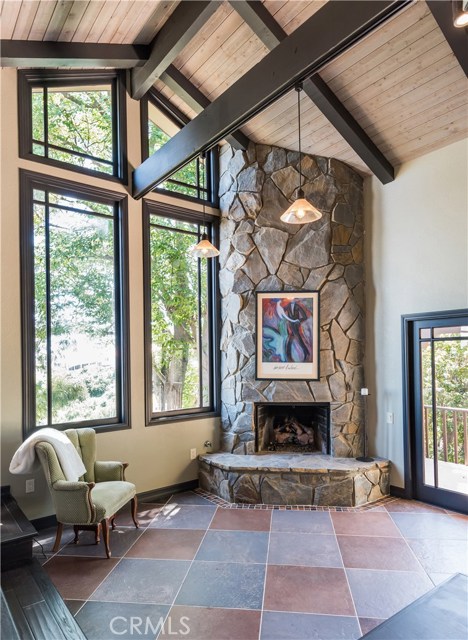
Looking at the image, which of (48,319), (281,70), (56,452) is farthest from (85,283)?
(281,70)

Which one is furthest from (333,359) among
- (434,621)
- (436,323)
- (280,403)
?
(434,621)

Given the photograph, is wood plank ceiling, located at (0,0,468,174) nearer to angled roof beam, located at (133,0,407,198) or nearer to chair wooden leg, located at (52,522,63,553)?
angled roof beam, located at (133,0,407,198)

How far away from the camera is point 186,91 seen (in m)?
4.21

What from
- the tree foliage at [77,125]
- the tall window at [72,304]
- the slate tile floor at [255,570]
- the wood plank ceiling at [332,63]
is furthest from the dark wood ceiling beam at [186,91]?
the slate tile floor at [255,570]

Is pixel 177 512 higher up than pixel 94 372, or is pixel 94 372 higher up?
pixel 94 372

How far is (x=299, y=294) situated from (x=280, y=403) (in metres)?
1.25

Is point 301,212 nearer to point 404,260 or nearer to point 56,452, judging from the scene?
point 404,260

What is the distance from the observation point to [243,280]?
4.63m

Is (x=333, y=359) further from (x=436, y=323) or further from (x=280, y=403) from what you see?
(x=436, y=323)

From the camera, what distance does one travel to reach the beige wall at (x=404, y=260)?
3.79 m

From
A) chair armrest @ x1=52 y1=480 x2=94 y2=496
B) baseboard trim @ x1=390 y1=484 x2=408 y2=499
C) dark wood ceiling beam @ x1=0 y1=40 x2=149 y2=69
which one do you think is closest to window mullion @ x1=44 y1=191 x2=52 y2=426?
chair armrest @ x1=52 y1=480 x2=94 y2=496

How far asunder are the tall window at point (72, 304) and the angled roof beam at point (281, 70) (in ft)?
2.88

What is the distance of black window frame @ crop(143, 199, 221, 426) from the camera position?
4.29m

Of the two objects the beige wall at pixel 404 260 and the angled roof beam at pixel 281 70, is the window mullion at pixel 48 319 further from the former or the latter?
the beige wall at pixel 404 260
